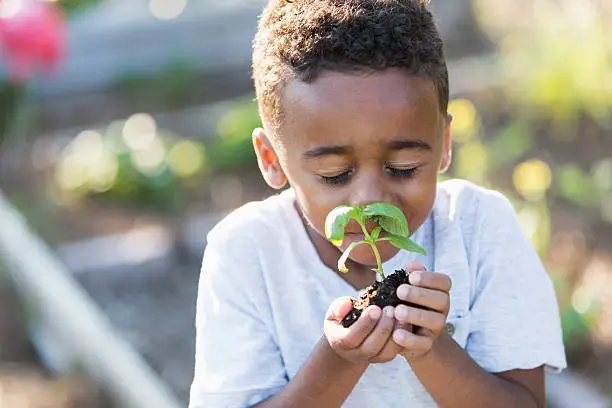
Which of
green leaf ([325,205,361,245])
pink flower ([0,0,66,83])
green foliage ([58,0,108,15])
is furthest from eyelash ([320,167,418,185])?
green foliage ([58,0,108,15])

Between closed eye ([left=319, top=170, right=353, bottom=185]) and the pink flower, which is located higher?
the pink flower

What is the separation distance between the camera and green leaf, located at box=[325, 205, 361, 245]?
1.79 metres

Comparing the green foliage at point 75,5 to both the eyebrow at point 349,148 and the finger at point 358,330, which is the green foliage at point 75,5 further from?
the finger at point 358,330

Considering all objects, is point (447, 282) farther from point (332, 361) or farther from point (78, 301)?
point (78, 301)

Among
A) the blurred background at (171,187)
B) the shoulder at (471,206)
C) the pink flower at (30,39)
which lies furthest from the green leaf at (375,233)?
the pink flower at (30,39)

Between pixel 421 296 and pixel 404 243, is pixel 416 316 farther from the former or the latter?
pixel 404 243

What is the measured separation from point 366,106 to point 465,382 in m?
0.56

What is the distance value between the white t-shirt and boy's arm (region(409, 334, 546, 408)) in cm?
5

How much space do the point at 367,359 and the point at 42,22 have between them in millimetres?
3754

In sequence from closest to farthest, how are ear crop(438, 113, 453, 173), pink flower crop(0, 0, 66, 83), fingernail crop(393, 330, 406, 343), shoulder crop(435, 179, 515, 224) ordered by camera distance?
1. fingernail crop(393, 330, 406, 343)
2. ear crop(438, 113, 453, 173)
3. shoulder crop(435, 179, 515, 224)
4. pink flower crop(0, 0, 66, 83)

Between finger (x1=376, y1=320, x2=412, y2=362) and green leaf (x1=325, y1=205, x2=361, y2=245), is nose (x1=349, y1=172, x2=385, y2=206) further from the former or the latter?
finger (x1=376, y1=320, x2=412, y2=362)

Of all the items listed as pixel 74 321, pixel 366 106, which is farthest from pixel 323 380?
pixel 74 321

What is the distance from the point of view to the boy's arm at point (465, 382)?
192cm

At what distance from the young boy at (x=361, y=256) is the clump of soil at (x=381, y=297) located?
0.02 meters
